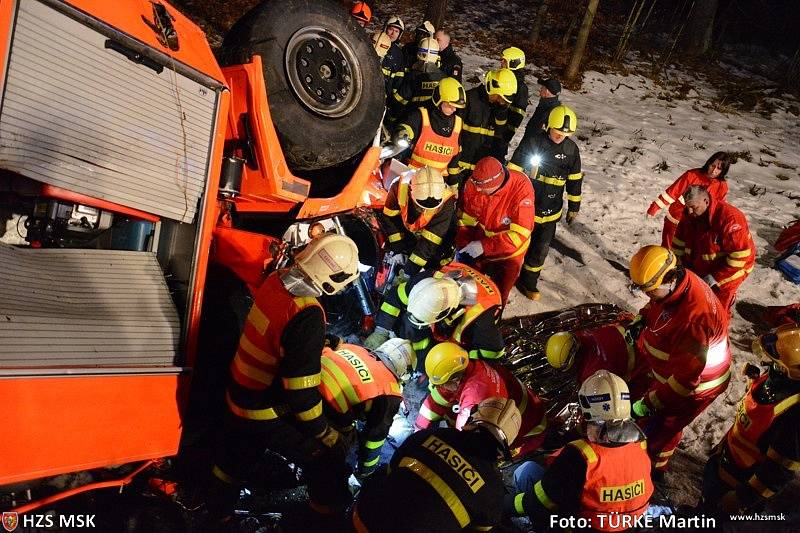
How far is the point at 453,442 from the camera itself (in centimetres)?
242

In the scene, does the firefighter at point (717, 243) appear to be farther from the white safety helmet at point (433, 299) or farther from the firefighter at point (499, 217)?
the white safety helmet at point (433, 299)

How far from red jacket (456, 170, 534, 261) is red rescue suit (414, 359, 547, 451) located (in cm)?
146

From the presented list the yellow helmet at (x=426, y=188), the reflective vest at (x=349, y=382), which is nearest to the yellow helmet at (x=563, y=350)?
the reflective vest at (x=349, y=382)

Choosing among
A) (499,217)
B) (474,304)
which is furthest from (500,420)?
(499,217)

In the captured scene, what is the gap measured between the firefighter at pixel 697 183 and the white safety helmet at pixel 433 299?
9.98ft

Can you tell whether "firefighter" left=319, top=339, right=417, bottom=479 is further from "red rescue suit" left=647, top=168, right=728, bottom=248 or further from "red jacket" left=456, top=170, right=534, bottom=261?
"red rescue suit" left=647, top=168, right=728, bottom=248

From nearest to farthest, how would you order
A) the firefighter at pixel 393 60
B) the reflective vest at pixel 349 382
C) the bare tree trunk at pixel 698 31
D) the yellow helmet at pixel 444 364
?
the reflective vest at pixel 349 382
the yellow helmet at pixel 444 364
the firefighter at pixel 393 60
the bare tree trunk at pixel 698 31

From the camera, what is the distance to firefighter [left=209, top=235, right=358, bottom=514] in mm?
2633

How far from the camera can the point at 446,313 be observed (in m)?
3.64

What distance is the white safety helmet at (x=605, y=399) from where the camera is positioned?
2703 mm

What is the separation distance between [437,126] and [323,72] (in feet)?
7.51

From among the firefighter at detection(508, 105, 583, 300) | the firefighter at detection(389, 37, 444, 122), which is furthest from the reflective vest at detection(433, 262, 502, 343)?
the firefighter at detection(389, 37, 444, 122)

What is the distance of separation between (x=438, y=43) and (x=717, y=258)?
4.86 m

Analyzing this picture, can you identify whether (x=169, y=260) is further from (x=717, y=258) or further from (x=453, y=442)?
(x=717, y=258)
